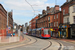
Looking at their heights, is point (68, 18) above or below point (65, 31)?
Answer: above

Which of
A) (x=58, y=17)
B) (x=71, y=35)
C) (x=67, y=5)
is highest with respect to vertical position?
(x=67, y=5)

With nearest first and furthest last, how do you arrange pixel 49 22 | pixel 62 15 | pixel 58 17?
pixel 62 15 → pixel 58 17 → pixel 49 22

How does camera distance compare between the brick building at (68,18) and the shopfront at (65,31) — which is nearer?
the brick building at (68,18)

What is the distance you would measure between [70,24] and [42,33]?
27.2 ft

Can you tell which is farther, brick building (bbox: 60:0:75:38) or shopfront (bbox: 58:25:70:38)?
shopfront (bbox: 58:25:70:38)

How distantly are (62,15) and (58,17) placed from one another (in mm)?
2452

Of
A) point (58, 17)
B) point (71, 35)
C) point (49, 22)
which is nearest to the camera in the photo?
point (71, 35)

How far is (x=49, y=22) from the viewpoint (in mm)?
43688

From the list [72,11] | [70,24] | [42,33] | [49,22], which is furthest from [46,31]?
[49,22]

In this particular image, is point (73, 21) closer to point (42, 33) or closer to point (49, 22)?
point (42, 33)

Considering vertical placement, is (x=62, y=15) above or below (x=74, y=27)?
above

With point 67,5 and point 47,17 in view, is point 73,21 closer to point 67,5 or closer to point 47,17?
point 67,5

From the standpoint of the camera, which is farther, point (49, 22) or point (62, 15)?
point (49, 22)

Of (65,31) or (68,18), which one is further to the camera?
(65,31)
